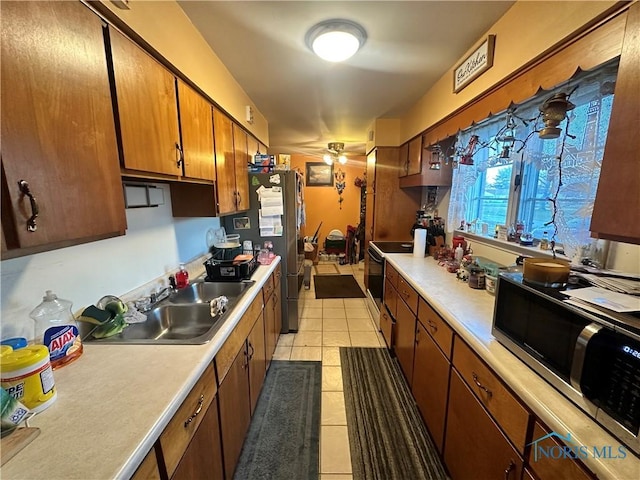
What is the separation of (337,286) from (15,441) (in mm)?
3938

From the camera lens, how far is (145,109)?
108 cm

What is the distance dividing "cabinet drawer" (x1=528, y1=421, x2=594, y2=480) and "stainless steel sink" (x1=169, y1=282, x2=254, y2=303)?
1539 mm

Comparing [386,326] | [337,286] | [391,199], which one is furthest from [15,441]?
[337,286]

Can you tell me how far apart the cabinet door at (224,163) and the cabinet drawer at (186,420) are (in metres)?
1.19

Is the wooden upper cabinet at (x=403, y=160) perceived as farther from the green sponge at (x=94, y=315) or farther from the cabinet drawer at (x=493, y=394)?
the green sponge at (x=94, y=315)

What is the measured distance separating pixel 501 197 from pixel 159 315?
256cm

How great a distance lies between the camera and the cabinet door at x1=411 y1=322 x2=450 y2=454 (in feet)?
4.56

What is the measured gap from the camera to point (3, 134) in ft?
1.93

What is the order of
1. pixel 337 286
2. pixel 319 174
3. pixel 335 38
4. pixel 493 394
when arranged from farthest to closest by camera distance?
pixel 319 174 < pixel 337 286 < pixel 335 38 < pixel 493 394

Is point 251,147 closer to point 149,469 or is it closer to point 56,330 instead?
point 56,330

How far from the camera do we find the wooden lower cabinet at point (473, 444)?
90 cm

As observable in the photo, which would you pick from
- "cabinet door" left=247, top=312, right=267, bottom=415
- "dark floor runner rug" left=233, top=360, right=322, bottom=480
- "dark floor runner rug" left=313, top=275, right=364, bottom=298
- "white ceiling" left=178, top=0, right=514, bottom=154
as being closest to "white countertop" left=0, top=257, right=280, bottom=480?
"cabinet door" left=247, top=312, right=267, bottom=415

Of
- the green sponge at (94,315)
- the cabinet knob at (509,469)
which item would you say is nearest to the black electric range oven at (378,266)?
the cabinet knob at (509,469)

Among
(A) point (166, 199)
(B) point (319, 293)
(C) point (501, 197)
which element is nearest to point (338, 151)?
(B) point (319, 293)
